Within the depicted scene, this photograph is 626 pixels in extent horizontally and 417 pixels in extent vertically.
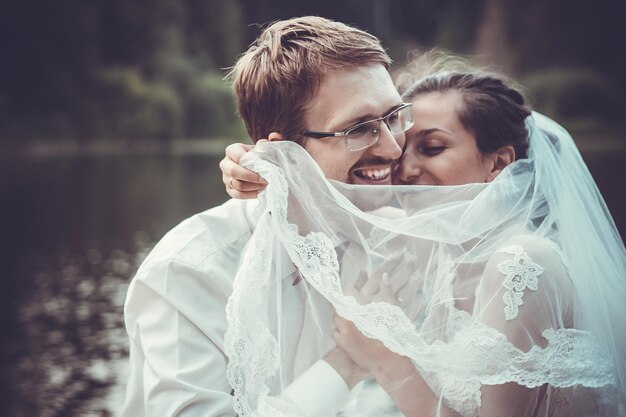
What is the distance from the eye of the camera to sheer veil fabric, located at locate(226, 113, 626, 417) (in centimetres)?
189

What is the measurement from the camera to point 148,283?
6.92 feet

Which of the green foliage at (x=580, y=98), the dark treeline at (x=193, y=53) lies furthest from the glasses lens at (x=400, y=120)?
the dark treeline at (x=193, y=53)

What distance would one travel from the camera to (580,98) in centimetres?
3048

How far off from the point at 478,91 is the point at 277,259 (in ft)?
3.30

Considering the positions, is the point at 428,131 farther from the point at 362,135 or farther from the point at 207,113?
the point at 207,113

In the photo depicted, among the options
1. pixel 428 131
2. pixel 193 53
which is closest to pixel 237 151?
pixel 428 131

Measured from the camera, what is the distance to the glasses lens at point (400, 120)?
2.33 metres

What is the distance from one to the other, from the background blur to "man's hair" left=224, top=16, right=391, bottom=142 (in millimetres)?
9604

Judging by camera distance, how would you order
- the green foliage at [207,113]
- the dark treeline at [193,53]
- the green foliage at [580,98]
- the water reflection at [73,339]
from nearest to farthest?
1. the water reflection at [73,339]
2. the green foliage at [580,98]
3. the dark treeline at [193,53]
4. the green foliage at [207,113]

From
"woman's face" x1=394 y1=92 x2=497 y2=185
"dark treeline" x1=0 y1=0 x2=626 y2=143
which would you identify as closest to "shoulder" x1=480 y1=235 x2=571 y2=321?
"woman's face" x1=394 y1=92 x2=497 y2=185

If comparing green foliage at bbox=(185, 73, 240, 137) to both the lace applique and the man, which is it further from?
the lace applique

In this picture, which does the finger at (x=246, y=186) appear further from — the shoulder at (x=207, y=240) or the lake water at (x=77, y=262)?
the lake water at (x=77, y=262)

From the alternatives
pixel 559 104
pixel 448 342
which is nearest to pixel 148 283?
pixel 448 342

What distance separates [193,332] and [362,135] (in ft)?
2.69
